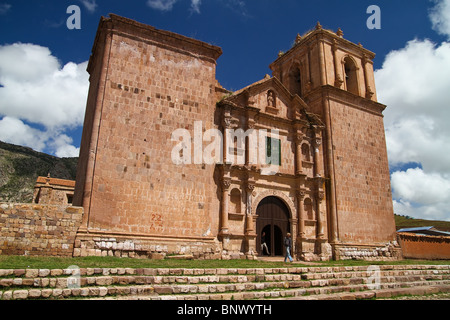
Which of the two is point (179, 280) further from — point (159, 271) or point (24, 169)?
point (24, 169)

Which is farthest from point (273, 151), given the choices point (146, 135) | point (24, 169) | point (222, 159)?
point (24, 169)

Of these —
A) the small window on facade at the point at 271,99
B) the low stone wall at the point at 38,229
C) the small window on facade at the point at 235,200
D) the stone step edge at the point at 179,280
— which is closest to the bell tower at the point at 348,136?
the small window on facade at the point at 271,99

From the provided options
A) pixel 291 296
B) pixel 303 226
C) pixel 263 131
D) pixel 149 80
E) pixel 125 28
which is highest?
pixel 125 28

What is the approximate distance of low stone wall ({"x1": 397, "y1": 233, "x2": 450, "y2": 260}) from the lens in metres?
22.1

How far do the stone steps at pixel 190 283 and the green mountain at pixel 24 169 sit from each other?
154 ft

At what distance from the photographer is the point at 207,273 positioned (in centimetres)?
947

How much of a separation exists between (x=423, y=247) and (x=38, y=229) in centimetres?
2349

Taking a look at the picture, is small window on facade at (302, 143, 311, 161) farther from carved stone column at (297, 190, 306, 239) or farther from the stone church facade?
carved stone column at (297, 190, 306, 239)

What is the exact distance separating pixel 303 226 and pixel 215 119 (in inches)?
305

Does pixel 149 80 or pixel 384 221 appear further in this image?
pixel 384 221

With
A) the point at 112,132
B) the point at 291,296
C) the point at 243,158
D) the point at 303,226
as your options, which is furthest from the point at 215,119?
the point at 291,296
